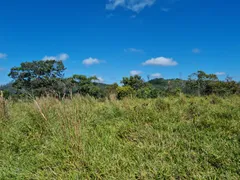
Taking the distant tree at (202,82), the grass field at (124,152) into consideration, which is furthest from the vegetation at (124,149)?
the distant tree at (202,82)

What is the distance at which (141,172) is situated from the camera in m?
1.85

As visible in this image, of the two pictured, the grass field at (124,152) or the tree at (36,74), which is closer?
the grass field at (124,152)

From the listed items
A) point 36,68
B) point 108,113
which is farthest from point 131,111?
point 36,68

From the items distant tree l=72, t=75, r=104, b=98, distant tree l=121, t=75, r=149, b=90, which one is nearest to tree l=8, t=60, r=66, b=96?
distant tree l=72, t=75, r=104, b=98

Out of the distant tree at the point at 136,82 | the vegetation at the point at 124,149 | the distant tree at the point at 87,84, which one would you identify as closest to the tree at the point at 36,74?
the distant tree at the point at 87,84

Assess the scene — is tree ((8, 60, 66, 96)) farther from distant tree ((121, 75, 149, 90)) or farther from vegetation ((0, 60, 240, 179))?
vegetation ((0, 60, 240, 179))

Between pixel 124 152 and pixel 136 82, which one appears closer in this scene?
pixel 124 152

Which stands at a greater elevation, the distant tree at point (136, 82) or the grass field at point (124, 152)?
the distant tree at point (136, 82)

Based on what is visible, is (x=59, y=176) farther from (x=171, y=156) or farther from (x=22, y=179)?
(x=171, y=156)

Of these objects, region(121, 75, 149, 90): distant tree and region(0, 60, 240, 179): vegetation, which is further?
region(121, 75, 149, 90): distant tree

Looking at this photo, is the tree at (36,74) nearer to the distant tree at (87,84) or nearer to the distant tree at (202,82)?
the distant tree at (87,84)

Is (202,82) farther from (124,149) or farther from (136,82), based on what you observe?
(124,149)

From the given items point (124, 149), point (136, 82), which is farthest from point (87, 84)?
point (124, 149)

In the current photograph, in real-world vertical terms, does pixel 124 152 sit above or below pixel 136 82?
below
